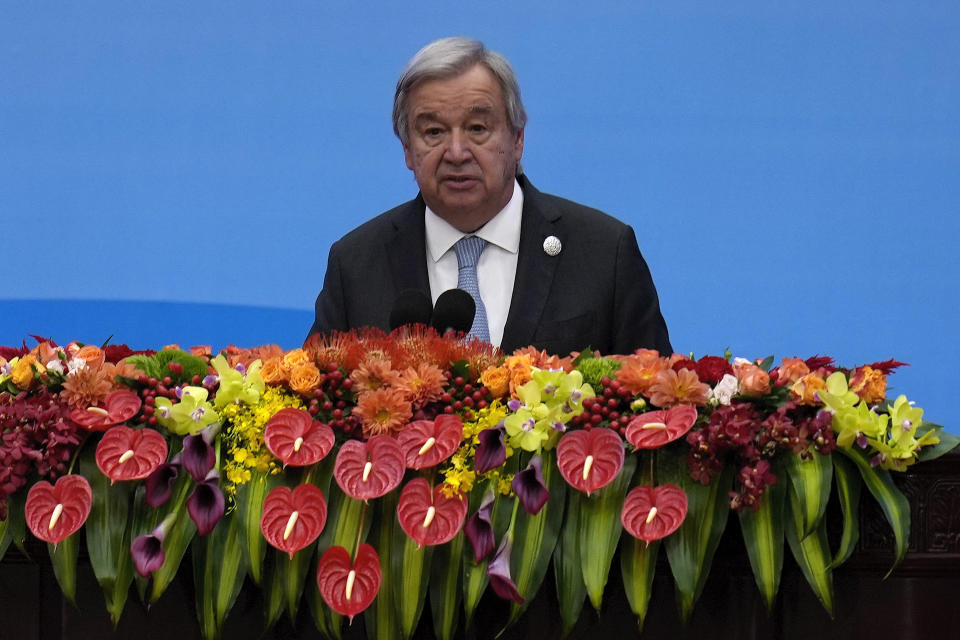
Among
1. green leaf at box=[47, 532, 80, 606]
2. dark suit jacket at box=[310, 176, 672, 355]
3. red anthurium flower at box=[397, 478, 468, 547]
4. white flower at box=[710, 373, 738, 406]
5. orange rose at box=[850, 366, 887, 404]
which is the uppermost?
dark suit jacket at box=[310, 176, 672, 355]

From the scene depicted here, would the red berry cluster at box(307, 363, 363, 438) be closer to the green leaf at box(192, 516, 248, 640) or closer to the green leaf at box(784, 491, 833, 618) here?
the green leaf at box(192, 516, 248, 640)

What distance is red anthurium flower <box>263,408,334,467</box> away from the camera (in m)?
1.43

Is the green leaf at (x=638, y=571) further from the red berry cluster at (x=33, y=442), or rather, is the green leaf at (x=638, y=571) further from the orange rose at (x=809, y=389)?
the red berry cluster at (x=33, y=442)

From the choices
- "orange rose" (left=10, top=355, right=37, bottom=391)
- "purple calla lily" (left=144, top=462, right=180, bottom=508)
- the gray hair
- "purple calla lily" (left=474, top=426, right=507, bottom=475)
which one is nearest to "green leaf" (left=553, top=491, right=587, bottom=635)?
"purple calla lily" (left=474, top=426, right=507, bottom=475)

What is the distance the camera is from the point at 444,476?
1.45 meters

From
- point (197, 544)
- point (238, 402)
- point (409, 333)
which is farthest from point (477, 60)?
point (197, 544)

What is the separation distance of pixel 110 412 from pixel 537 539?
1.69 ft

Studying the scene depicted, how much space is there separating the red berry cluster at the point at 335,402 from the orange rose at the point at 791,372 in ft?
1.59

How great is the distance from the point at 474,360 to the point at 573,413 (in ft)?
0.49

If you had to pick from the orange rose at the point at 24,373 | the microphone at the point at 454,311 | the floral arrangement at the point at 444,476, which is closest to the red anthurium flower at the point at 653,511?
the floral arrangement at the point at 444,476

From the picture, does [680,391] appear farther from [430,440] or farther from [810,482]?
[430,440]

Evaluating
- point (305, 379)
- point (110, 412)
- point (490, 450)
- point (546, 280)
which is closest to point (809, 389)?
point (490, 450)

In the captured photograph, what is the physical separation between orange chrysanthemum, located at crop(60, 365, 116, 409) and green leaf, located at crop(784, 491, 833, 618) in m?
0.80

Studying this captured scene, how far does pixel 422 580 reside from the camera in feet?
4.66
